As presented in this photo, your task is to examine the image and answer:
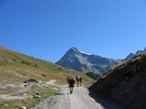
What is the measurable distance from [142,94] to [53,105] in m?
11.1

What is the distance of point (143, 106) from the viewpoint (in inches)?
1233

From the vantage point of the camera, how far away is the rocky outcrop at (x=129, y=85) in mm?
33500

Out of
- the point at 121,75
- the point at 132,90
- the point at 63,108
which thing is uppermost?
the point at 121,75

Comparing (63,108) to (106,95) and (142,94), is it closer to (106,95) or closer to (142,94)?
(142,94)

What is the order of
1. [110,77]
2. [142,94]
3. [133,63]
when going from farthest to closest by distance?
[110,77]
[133,63]
[142,94]

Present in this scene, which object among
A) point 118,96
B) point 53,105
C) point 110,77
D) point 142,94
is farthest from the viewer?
point 110,77

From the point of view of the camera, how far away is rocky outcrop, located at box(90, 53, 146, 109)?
33.5 meters

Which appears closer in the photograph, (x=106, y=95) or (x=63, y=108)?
(x=63, y=108)

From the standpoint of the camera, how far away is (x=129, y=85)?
37.8 metres

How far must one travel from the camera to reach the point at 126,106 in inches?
1341

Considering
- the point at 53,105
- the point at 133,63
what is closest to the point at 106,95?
the point at 133,63

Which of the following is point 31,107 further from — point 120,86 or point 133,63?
point 133,63

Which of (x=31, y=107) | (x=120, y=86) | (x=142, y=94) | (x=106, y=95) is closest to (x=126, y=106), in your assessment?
(x=142, y=94)

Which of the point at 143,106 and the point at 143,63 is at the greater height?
the point at 143,63
